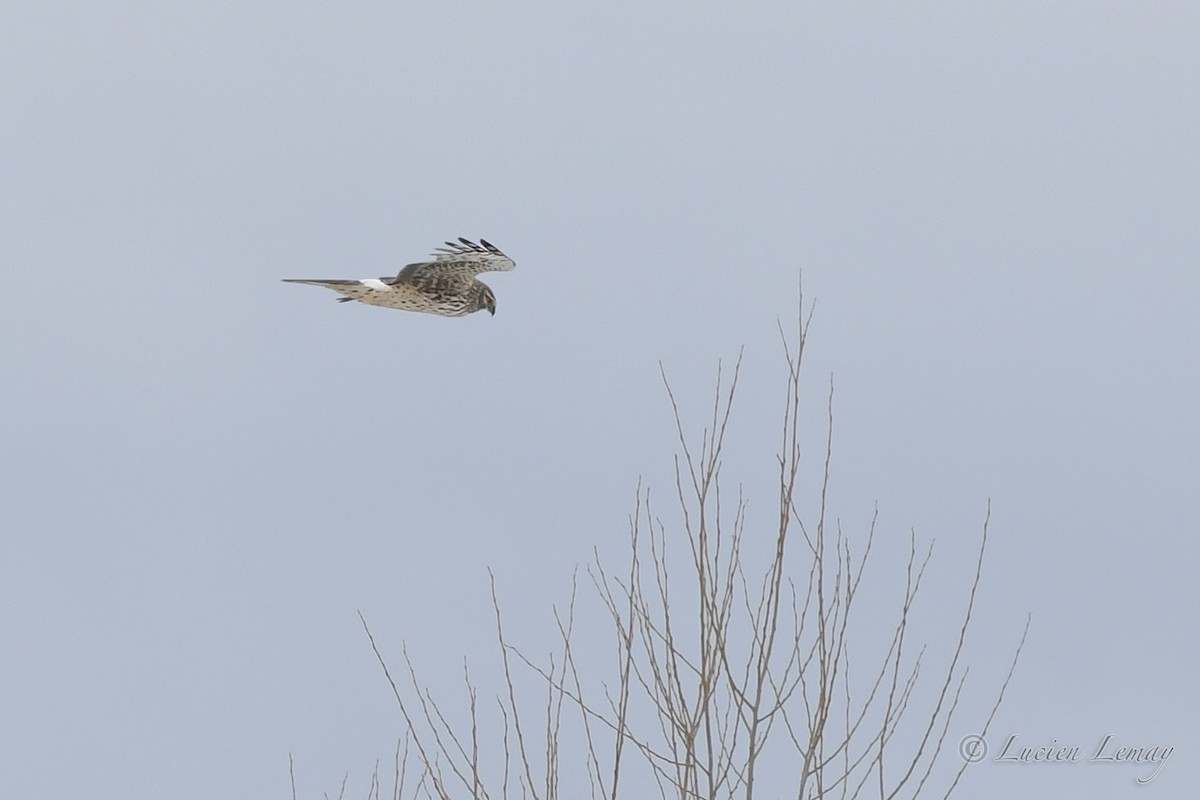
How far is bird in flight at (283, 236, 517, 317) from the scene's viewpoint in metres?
13.2

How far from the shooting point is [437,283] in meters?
13.7

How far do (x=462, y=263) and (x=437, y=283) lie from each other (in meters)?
0.37

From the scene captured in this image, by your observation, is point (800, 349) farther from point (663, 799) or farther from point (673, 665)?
point (663, 799)

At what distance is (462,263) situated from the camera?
13492 millimetres

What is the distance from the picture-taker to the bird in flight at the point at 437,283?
13242 mm

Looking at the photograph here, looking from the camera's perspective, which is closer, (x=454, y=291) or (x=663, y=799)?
(x=663, y=799)

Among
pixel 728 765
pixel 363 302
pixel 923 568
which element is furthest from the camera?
pixel 363 302

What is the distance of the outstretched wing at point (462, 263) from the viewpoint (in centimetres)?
1327

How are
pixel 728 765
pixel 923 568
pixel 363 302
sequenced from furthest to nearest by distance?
pixel 363 302 → pixel 923 568 → pixel 728 765

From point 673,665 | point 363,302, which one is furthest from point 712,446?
point 363,302

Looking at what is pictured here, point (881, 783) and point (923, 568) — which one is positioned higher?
point (923, 568)

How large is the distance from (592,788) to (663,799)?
28 cm

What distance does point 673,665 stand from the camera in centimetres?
571

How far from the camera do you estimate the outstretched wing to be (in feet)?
43.5
